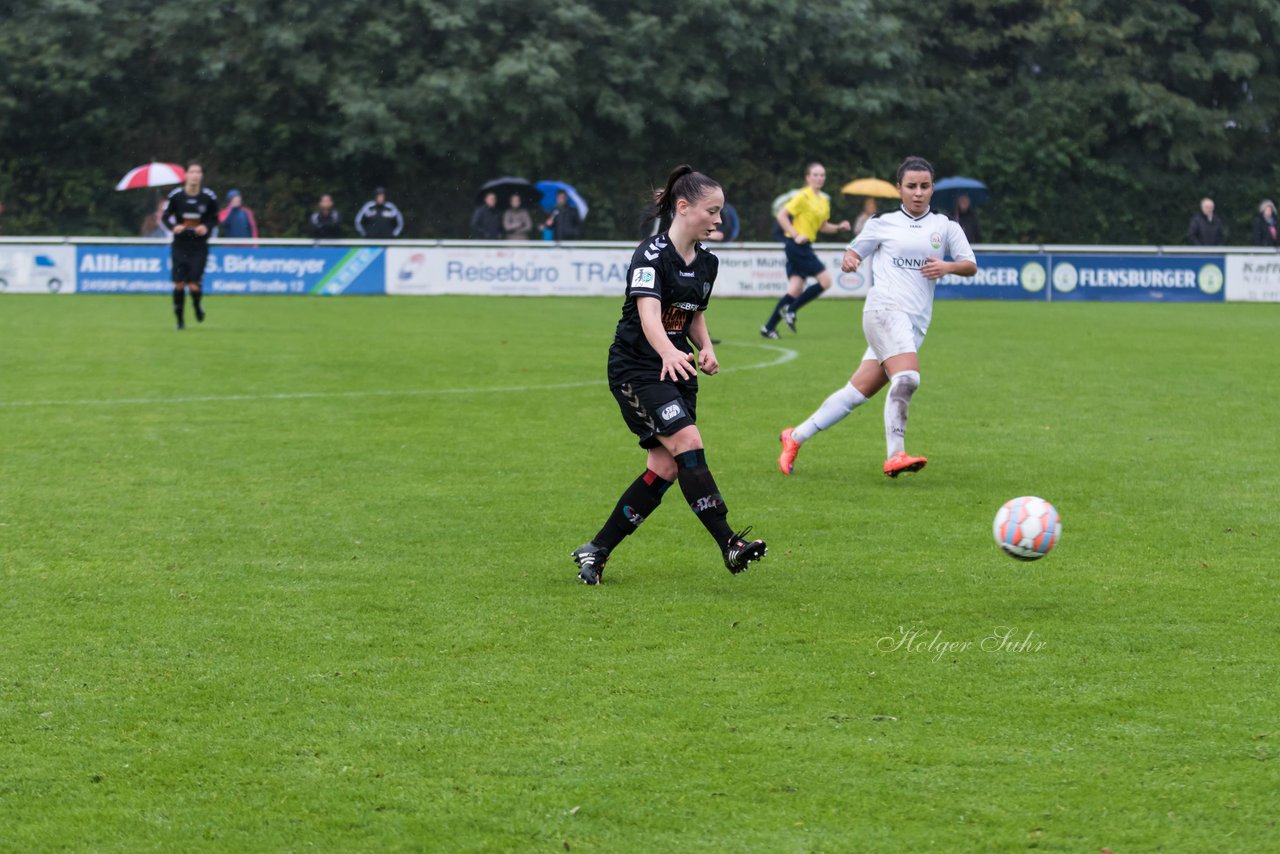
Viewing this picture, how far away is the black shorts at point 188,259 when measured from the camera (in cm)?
2075

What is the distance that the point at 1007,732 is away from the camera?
495cm

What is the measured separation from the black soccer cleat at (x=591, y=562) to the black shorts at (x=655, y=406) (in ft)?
1.54

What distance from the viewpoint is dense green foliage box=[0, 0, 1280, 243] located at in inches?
1561

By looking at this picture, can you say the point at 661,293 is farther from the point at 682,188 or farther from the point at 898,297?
the point at 898,297

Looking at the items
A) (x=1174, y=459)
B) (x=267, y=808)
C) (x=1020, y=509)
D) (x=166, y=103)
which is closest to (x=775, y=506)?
(x=1020, y=509)

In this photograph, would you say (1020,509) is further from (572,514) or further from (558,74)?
(558,74)

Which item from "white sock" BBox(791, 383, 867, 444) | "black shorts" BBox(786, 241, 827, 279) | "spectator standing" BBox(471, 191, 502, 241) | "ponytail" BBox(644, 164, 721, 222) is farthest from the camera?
"spectator standing" BBox(471, 191, 502, 241)

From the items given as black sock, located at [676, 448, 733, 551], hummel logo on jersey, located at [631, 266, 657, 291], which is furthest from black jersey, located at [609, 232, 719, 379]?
black sock, located at [676, 448, 733, 551]

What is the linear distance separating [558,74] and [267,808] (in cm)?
3583

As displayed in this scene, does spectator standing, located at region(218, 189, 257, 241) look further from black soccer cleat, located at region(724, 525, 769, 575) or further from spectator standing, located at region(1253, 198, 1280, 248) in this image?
black soccer cleat, located at region(724, 525, 769, 575)

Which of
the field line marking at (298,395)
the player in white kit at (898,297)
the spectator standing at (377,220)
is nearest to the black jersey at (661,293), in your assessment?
the player in white kit at (898,297)

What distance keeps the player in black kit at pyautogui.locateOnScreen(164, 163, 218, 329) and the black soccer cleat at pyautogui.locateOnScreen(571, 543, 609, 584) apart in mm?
14167

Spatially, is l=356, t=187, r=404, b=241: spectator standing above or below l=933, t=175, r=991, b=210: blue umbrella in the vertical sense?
below

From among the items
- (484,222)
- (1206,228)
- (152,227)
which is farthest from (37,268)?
(1206,228)
